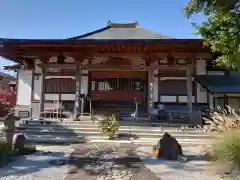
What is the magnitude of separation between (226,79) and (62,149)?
8.95m

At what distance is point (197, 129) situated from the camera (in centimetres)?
918

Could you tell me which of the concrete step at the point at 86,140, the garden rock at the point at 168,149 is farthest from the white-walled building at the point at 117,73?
the garden rock at the point at 168,149

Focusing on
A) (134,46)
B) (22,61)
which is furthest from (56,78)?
(134,46)

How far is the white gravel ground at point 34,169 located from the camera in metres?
4.27

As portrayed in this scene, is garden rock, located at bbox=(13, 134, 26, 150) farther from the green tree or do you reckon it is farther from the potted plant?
the green tree

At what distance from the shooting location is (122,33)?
50.1ft

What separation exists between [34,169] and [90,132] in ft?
13.8

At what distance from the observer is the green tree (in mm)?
4975

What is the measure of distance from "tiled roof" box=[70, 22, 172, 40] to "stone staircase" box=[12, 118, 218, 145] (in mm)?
6335

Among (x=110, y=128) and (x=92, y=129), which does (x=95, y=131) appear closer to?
(x=92, y=129)

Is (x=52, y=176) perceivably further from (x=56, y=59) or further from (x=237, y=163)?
(x=56, y=59)

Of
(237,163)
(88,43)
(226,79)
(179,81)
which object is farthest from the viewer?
(179,81)

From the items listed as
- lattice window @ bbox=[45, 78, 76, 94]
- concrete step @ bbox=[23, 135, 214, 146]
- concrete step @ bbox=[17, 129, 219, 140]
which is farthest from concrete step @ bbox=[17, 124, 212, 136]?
lattice window @ bbox=[45, 78, 76, 94]

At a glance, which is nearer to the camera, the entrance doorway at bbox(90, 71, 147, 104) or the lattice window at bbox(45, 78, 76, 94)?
the lattice window at bbox(45, 78, 76, 94)
